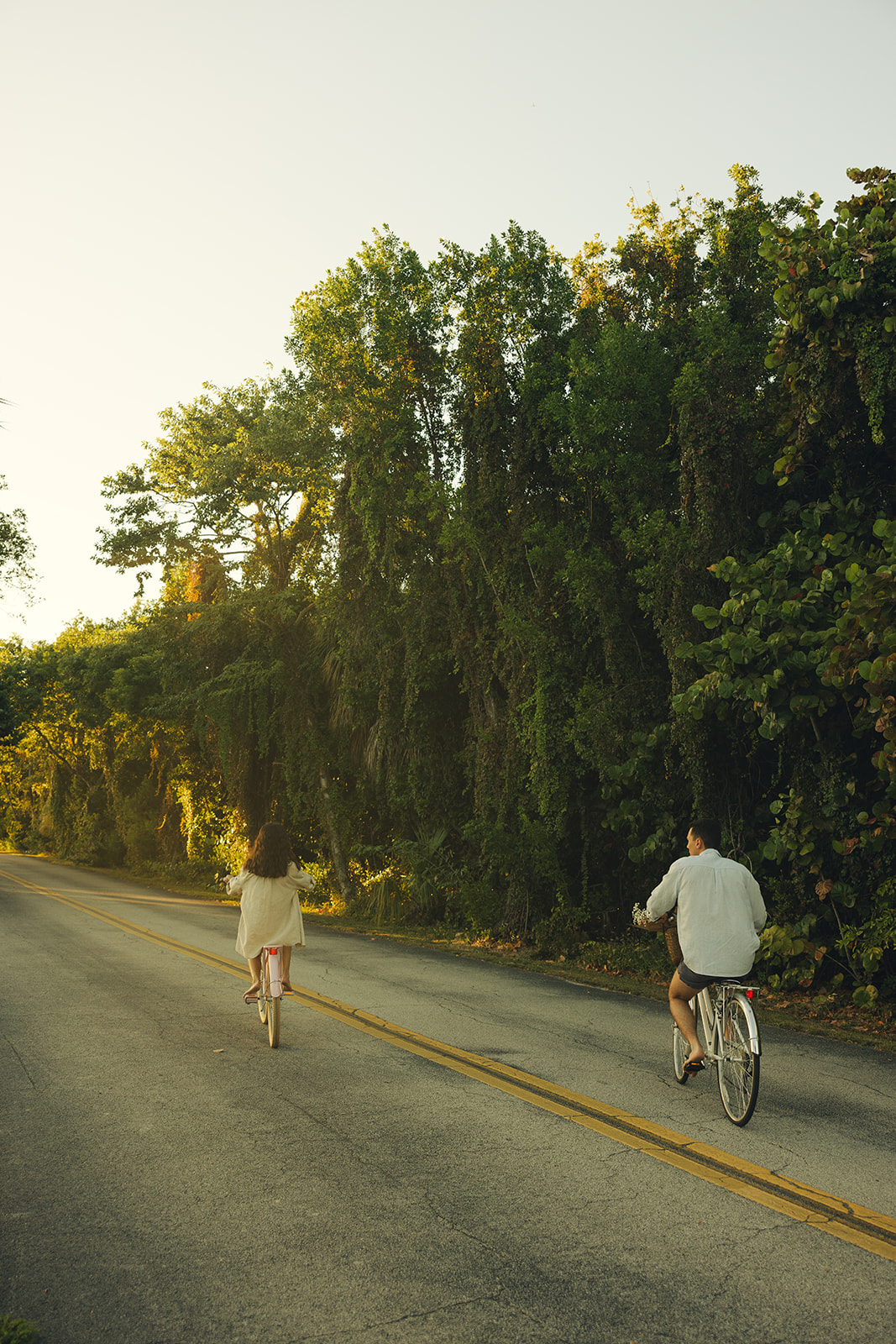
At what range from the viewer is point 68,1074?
6.99 meters

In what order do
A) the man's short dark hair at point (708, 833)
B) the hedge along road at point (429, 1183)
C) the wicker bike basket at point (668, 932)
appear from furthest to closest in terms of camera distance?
the wicker bike basket at point (668, 932) < the man's short dark hair at point (708, 833) < the hedge along road at point (429, 1183)

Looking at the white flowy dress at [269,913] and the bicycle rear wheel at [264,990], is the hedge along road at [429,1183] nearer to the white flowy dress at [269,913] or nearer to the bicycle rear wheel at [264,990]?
the bicycle rear wheel at [264,990]

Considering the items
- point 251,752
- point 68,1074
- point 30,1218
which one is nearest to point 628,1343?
point 30,1218

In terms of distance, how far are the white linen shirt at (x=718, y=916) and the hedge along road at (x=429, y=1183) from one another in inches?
36.9

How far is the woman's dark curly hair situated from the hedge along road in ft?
4.41

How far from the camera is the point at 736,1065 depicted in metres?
5.93

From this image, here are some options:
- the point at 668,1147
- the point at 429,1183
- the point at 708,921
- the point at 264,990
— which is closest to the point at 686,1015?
the point at 708,921

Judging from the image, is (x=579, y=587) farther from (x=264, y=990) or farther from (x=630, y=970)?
(x=264, y=990)

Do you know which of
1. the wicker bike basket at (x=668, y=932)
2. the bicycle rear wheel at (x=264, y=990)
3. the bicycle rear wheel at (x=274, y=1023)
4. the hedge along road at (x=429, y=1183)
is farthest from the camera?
the bicycle rear wheel at (x=264, y=990)

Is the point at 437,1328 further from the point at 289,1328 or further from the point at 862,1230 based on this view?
the point at 862,1230

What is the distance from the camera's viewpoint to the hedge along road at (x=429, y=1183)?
367 centimetres

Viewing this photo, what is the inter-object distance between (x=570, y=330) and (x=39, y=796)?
5274cm

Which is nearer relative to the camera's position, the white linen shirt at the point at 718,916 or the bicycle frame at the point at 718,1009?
the bicycle frame at the point at 718,1009

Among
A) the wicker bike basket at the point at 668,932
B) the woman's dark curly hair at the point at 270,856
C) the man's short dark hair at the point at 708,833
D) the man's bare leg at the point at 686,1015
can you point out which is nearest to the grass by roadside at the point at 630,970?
the wicker bike basket at the point at 668,932
